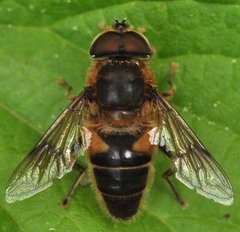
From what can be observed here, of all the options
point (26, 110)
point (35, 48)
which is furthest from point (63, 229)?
point (35, 48)

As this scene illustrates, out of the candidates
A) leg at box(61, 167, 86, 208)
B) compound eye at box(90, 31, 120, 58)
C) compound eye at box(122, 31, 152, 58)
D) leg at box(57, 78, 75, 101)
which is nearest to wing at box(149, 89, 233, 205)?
compound eye at box(122, 31, 152, 58)

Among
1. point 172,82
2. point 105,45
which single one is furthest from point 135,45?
point 172,82

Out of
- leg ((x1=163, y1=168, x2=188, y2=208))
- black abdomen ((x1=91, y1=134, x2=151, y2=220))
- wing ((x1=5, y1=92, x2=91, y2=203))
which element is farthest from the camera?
leg ((x1=163, y1=168, x2=188, y2=208))

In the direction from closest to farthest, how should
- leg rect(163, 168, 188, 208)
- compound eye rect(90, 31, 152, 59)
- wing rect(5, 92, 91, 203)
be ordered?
1. wing rect(5, 92, 91, 203)
2. compound eye rect(90, 31, 152, 59)
3. leg rect(163, 168, 188, 208)

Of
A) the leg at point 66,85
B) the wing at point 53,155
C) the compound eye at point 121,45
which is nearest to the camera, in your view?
the wing at point 53,155

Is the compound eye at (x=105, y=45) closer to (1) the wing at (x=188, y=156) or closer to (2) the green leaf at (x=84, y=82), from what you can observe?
(2) the green leaf at (x=84, y=82)

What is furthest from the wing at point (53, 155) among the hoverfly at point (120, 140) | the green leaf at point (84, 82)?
the green leaf at point (84, 82)

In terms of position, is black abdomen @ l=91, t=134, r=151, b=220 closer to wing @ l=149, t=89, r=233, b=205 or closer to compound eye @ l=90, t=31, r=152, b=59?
wing @ l=149, t=89, r=233, b=205

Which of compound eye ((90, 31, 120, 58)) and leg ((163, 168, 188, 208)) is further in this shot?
leg ((163, 168, 188, 208))
